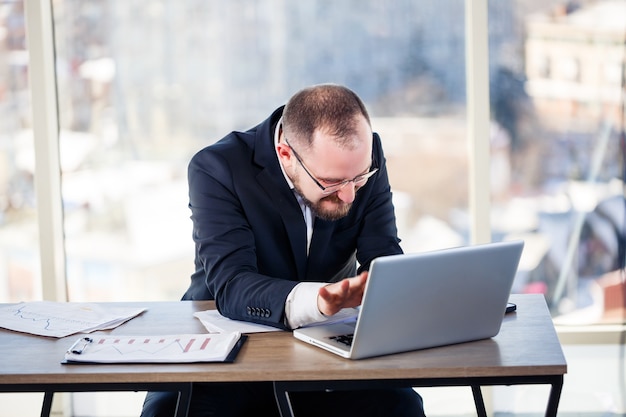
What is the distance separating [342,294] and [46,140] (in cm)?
207

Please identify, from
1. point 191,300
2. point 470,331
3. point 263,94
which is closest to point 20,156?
point 263,94

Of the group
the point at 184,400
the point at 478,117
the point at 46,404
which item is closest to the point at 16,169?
the point at 46,404

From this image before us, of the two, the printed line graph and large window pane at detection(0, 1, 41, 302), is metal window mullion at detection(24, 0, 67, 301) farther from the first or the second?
the printed line graph

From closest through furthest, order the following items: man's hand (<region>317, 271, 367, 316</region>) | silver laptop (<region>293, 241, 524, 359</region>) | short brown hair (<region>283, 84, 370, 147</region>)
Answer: silver laptop (<region>293, 241, 524, 359</region>) → man's hand (<region>317, 271, 367, 316</region>) → short brown hair (<region>283, 84, 370, 147</region>)

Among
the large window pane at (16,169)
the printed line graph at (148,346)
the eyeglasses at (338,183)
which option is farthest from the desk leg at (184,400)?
the large window pane at (16,169)

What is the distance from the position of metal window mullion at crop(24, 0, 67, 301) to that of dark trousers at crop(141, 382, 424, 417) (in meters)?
1.57

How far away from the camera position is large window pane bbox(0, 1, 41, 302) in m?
3.85

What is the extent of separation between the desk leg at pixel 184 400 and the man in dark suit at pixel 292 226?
330 millimetres

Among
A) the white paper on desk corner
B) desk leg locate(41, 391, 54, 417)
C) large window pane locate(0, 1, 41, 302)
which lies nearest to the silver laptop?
the white paper on desk corner

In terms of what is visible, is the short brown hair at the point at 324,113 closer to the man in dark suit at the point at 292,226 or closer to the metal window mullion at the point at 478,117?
the man in dark suit at the point at 292,226

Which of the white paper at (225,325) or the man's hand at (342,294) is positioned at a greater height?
the man's hand at (342,294)

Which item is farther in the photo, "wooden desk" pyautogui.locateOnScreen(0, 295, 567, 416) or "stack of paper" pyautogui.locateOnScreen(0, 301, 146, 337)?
"stack of paper" pyautogui.locateOnScreen(0, 301, 146, 337)

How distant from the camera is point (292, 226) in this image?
2.60 m

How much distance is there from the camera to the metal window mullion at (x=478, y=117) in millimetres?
3645
